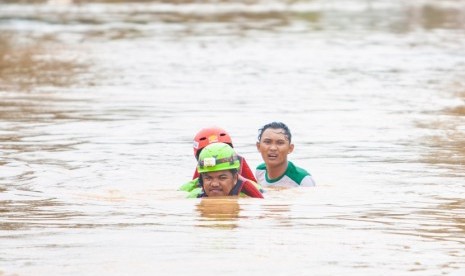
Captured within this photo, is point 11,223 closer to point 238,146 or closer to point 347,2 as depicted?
point 238,146

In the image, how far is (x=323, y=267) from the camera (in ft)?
28.6

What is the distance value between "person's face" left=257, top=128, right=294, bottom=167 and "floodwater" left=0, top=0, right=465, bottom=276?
471 mm

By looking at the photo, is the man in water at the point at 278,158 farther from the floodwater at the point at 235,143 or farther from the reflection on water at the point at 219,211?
the reflection on water at the point at 219,211

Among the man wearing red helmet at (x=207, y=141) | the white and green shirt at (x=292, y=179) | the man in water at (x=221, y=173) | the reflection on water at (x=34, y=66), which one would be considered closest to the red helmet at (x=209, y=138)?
the man wearing red helmet at (x=207, y=141)

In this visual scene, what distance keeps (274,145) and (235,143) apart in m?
4.37

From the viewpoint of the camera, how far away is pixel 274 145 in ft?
43.4

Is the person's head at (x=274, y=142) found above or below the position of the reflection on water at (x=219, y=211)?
above

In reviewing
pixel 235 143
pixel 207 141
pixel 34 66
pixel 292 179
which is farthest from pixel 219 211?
pixel 34 66

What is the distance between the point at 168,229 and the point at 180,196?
2.55m

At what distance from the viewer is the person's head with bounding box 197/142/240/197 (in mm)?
11664

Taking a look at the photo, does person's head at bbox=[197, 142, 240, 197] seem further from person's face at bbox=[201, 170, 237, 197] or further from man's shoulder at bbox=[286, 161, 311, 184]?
man's shoulder at bbox=[286, 161, 311, 184]

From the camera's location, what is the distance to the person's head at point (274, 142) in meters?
13.2

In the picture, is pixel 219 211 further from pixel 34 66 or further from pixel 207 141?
pixel 34 66

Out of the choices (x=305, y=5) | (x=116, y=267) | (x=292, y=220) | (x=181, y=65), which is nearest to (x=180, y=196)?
(x=292, y=220)
